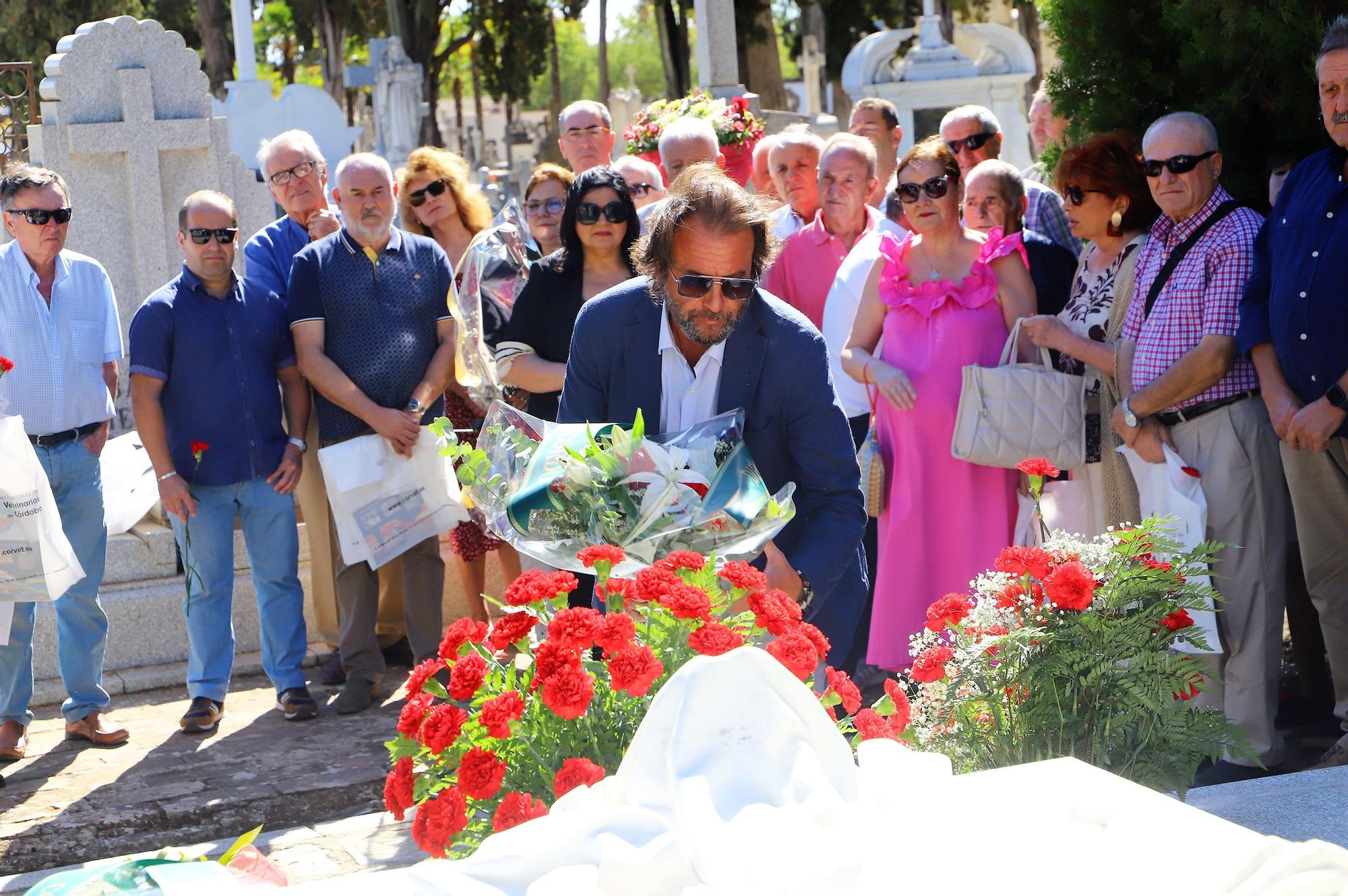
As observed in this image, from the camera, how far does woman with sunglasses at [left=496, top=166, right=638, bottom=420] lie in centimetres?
533

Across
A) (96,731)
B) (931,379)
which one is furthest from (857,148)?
(96,731)

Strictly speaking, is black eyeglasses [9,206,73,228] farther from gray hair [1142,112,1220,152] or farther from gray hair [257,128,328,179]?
gray hair [1142,112,1220,152]

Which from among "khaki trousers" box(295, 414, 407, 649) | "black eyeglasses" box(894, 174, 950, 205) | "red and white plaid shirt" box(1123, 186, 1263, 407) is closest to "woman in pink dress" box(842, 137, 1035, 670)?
"black eyeglasses" box(894, 174, 950, 205)

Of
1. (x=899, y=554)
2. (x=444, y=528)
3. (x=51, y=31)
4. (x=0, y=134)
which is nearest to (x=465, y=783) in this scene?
(x=899, y=554)

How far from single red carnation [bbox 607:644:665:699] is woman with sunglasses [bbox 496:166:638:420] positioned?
9.22 ft

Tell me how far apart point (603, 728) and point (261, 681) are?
444 cm

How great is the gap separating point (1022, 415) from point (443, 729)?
3124 millimetres

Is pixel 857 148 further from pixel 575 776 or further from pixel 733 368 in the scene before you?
pixel 575 776

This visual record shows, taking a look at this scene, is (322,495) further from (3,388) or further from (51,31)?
(51,31)

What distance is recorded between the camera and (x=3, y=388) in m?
5.77

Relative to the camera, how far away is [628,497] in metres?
2.99

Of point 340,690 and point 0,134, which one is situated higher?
point 0,134

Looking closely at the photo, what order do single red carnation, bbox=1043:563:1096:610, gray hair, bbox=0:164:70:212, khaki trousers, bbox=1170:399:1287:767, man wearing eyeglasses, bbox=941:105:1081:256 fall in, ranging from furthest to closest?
1. man wearing eyeglasses, bbox=941:105:1081:256
2. gray hair, bbox=0:164:70:212
3. khaki trousers, bbox=1170:399:1287:767
4. single red carnation, bbox=1043:563:1096:610

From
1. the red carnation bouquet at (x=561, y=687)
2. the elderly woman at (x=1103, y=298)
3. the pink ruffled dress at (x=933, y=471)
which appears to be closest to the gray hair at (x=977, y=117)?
the pink ruffled dress at (x=933, y=471)
